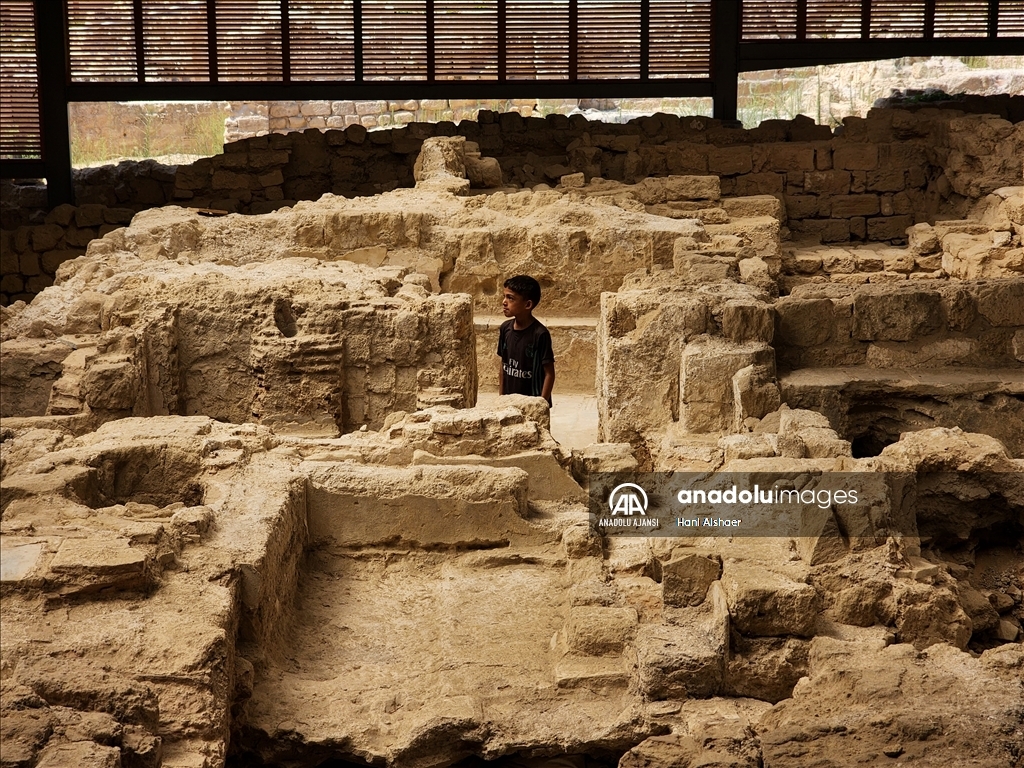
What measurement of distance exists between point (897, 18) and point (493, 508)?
33.8ft

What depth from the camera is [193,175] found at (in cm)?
1448

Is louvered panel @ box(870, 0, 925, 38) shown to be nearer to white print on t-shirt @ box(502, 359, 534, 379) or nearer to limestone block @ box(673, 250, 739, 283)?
limestone block @ box(673, 250, 739, 283)

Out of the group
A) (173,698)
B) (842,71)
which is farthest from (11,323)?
(842,71)

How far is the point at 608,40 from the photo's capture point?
48.1 ft

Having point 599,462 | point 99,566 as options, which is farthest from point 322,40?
point 99,566

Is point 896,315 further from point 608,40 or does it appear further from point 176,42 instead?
point 176,42

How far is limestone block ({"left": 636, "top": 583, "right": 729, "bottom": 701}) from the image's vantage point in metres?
4.86

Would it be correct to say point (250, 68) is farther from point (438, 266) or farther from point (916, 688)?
point (916, 688)

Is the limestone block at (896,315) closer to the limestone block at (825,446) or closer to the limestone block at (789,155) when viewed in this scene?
the limestone block at (825,446)

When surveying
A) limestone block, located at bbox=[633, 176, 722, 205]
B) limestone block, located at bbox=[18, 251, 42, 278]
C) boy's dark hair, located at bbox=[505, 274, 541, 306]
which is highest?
limestone block, located at bbox=[633, 176, 722, 205]

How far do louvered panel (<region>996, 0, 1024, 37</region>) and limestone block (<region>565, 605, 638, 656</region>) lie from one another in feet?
37.2

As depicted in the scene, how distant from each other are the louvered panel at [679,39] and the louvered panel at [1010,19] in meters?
3.03

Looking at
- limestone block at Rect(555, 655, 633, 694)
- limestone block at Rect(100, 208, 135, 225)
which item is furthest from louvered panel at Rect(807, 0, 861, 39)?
limestone block at Rect(555, 655, 633, 694)

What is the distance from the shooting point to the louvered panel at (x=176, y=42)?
1416cm
